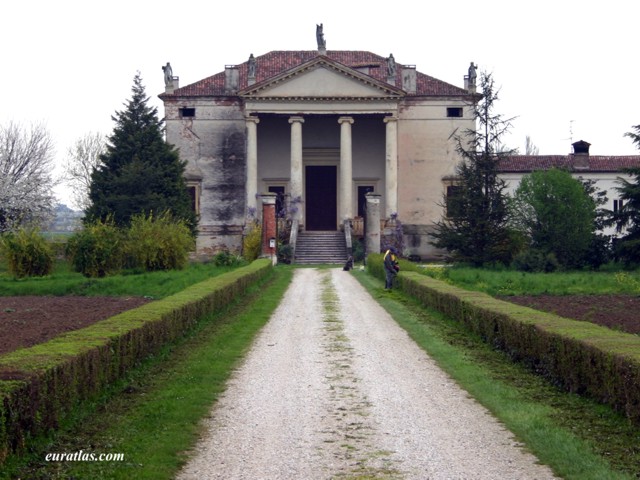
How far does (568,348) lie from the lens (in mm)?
11758

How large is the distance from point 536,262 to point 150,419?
3111 centimetres

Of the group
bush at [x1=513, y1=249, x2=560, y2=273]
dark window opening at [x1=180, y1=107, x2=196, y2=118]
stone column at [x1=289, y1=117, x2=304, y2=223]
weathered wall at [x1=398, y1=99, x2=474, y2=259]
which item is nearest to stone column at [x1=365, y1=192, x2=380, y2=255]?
stone column at [x1=289, y1=117, x2=304, y2=223]

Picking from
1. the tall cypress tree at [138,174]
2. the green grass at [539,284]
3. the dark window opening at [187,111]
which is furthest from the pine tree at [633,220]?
the dark window opening at [187,111]

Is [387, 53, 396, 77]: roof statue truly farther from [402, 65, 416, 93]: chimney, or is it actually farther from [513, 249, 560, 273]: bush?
[513, 249, 560, 273]: bush

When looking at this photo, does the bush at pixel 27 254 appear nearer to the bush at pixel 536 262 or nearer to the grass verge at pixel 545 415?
the bush at pixel 536 262

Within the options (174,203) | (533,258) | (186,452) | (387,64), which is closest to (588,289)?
(533,258)

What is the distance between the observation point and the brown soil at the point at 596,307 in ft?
58.8

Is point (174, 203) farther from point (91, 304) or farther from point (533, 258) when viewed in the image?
point (91, 304)

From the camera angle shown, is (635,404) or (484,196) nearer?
(635,404)

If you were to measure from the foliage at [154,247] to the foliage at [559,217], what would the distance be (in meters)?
16.3

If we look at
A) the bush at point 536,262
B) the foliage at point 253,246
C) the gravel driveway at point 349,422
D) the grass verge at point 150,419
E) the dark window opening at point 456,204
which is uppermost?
the dark window opening at point 456,204

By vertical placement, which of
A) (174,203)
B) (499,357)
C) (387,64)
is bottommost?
(499,357)

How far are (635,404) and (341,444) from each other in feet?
10.3

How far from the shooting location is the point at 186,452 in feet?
28.3
